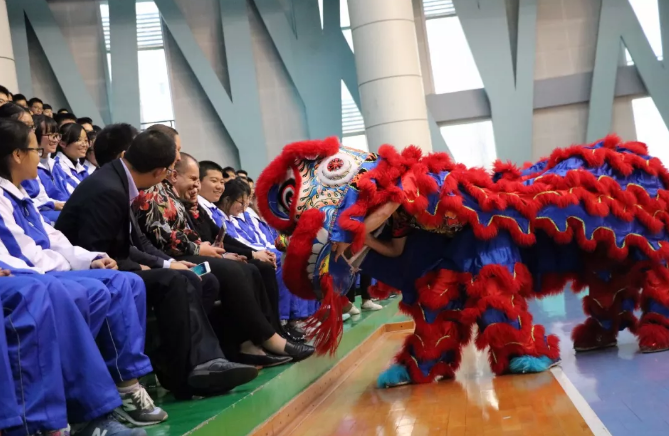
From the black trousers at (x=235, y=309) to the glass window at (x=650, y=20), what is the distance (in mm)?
7628

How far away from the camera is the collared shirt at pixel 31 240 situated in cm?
228

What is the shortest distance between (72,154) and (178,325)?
1.98 m

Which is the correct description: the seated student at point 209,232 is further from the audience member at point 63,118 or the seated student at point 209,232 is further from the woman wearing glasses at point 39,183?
the audience member at point 63,118

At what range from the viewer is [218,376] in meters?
2.63

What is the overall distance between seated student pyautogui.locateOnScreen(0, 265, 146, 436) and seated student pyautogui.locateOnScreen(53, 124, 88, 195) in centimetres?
230

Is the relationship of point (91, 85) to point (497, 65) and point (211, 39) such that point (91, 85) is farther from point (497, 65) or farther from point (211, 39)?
point (497, 65)

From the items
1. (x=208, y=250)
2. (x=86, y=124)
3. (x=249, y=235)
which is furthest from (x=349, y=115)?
(x=208, y=250)

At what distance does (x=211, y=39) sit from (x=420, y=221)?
7.48 meters

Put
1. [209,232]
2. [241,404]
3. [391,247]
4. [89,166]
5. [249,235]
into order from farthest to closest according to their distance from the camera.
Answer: [249,235] → [89,166] → [209,232] → [391,247] → [241,404]

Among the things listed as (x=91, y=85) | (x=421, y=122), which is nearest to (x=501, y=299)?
(x=421, y=122)

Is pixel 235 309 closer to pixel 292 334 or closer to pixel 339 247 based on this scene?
pixel 339 247

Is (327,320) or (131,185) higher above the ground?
(131,185)

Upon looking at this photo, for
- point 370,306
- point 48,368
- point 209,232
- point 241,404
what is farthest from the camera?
point 370,306

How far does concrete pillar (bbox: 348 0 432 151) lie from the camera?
807cm
